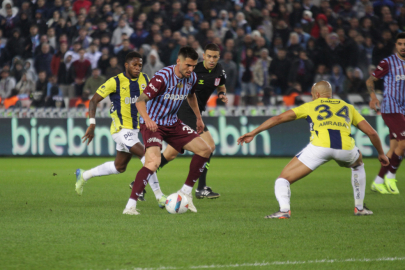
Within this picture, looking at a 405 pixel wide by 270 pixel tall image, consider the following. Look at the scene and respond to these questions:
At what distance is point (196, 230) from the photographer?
5.21m

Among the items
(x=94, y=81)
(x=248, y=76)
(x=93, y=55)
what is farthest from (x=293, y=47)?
(x=93, y=55)

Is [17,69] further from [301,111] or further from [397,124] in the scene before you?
[301,111]

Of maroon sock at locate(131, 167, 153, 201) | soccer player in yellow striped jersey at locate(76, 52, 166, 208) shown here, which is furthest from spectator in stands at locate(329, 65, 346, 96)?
maroon sock at locate(131, 167, 153, 201)

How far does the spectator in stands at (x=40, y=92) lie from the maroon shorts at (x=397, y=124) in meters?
10.6

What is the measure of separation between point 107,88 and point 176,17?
10468 millimetres

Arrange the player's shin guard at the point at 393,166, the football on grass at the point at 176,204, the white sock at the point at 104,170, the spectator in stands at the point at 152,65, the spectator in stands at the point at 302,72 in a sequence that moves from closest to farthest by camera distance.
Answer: the football on grass at the point at 176,204 < the white sock at the point at 104,170 < the player's shin guard at the point at 393,166 < the spectator in stands at the point at 302,72 < the spectator in stands at the point at 152,65

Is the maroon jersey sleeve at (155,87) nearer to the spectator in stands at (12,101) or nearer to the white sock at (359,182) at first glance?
the white sock at (359,182)

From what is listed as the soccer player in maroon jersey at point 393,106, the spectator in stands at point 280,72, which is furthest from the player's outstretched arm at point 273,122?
the spectator in stands at point 280,72

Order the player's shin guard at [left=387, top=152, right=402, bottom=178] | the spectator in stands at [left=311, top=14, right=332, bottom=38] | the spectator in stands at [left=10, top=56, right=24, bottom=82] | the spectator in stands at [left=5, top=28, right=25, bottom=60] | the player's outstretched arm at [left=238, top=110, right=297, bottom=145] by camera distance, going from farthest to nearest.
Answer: the spectator in stands at [left=5, top=28, right=25, bottom=60], the spectator in stands at [left=10, top=56, right=24, bottom=82], the spectator in stands at [left=311, top=14, right=332, bottom=38], the player's shin guard at [left=387, top=152, right=402, bottom=178], the player's outstretched arm at [left=238, top=110, right=297, bottom=145]

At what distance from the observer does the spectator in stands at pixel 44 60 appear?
17.4m

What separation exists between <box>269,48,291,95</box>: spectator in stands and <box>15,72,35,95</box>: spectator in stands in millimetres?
7082

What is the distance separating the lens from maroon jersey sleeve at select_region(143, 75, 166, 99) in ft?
20.1

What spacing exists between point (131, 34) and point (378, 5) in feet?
23.9

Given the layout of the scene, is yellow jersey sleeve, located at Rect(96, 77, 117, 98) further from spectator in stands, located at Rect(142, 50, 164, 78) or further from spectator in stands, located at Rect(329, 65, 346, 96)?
spectator in stands, located at Rect(329, 65, 346, 96)
